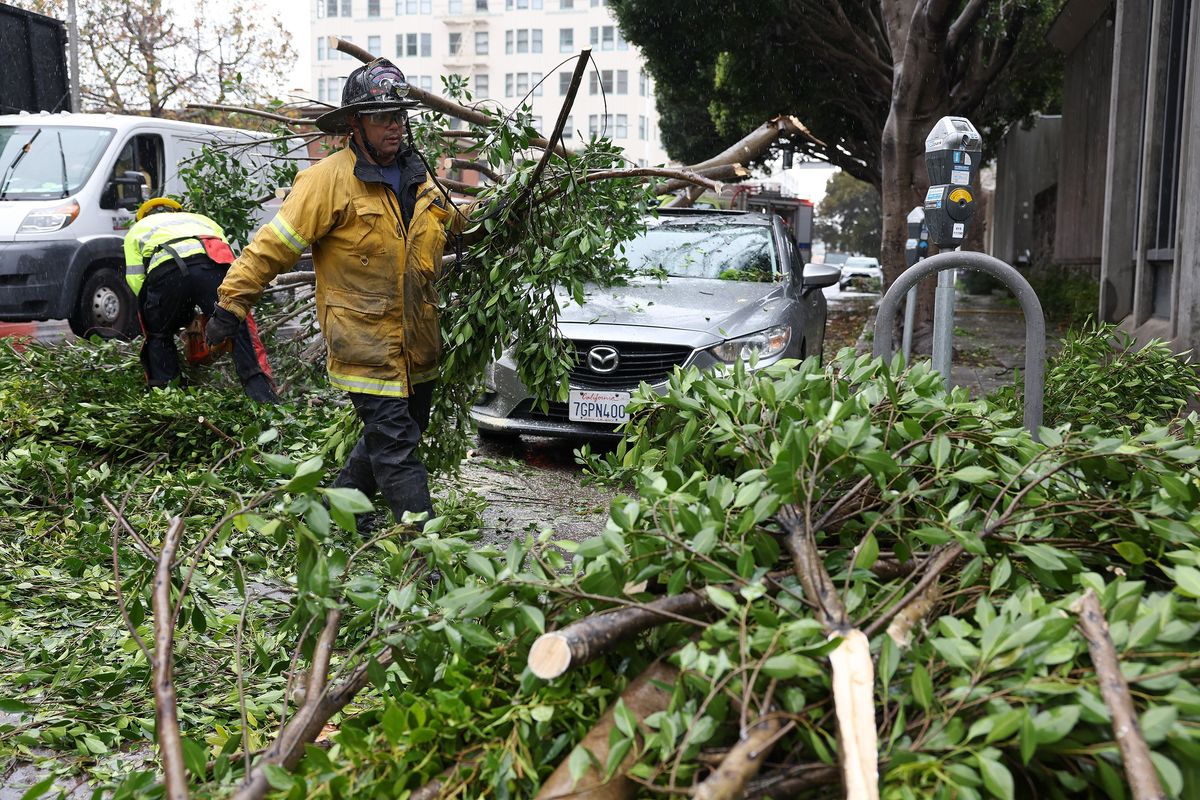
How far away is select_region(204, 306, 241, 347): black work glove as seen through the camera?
14.7ft

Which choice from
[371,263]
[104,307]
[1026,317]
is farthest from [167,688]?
[104,307]

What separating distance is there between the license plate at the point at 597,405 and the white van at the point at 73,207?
19.3 feet

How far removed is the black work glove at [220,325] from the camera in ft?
14.7

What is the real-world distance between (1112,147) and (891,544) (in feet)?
33.3

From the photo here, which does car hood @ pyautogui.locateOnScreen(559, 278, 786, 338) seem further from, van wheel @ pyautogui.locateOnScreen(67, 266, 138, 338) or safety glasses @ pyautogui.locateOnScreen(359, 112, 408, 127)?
van wheel @ pyautogui.locateOnScreen(67, 266, 138, 338)

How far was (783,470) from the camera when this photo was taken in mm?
2137

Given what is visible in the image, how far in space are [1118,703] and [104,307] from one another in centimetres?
1211

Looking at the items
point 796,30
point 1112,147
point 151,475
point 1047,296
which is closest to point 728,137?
point 796,30

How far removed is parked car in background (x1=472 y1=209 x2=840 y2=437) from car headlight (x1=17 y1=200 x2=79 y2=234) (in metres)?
6.41

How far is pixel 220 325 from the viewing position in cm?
450

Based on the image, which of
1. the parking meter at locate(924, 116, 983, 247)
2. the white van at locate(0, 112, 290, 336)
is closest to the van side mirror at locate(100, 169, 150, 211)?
the white van at locate(0, 112, 290, 336)

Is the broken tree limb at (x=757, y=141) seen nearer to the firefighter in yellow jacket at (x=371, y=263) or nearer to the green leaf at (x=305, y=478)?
the firefighter in yellow jacket at (x=371, y=263)

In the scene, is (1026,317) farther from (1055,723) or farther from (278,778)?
(278,778)

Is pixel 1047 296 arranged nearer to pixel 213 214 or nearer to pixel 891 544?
pixel 213 214
